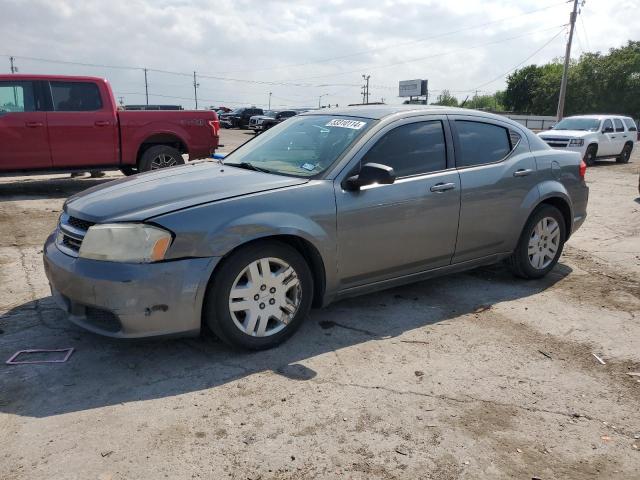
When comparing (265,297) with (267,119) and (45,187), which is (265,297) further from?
(267,119)

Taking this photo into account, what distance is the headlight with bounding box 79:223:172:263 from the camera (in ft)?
10.9

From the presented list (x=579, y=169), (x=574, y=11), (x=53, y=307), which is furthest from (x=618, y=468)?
(x=574, y=11)

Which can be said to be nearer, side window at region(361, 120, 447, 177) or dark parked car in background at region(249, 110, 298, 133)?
side window at region(361, 120, 447, 177)

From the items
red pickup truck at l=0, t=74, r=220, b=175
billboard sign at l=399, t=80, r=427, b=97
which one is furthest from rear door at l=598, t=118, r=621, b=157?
billboard sign at l=399, t=80, r=427, b=97

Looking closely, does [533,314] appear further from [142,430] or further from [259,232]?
[142,430]

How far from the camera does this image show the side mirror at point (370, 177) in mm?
3857

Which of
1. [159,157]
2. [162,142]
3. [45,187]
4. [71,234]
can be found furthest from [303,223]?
[45,187]

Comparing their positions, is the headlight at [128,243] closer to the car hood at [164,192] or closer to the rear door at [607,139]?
the car hood at [164,192]

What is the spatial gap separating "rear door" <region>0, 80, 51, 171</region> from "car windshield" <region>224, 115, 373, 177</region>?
6104 mm

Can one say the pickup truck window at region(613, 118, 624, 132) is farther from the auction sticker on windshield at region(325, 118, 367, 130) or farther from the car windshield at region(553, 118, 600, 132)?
the auction sticker on windshield at region(325, 118, 367, 130)

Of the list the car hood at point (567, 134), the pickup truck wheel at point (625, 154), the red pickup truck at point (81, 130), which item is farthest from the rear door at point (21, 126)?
the pickup truck wheel at point (625, 154)

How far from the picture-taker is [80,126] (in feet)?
31.6

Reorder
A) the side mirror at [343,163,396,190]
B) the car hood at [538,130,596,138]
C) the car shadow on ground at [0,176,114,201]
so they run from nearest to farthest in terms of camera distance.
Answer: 1. the side mirror at [343,163,396,190]
2. the car shadow on ground at [0,176,114,201]
3. the car hood at [538,130,596,138]

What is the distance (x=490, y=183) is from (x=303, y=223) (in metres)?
1.97
